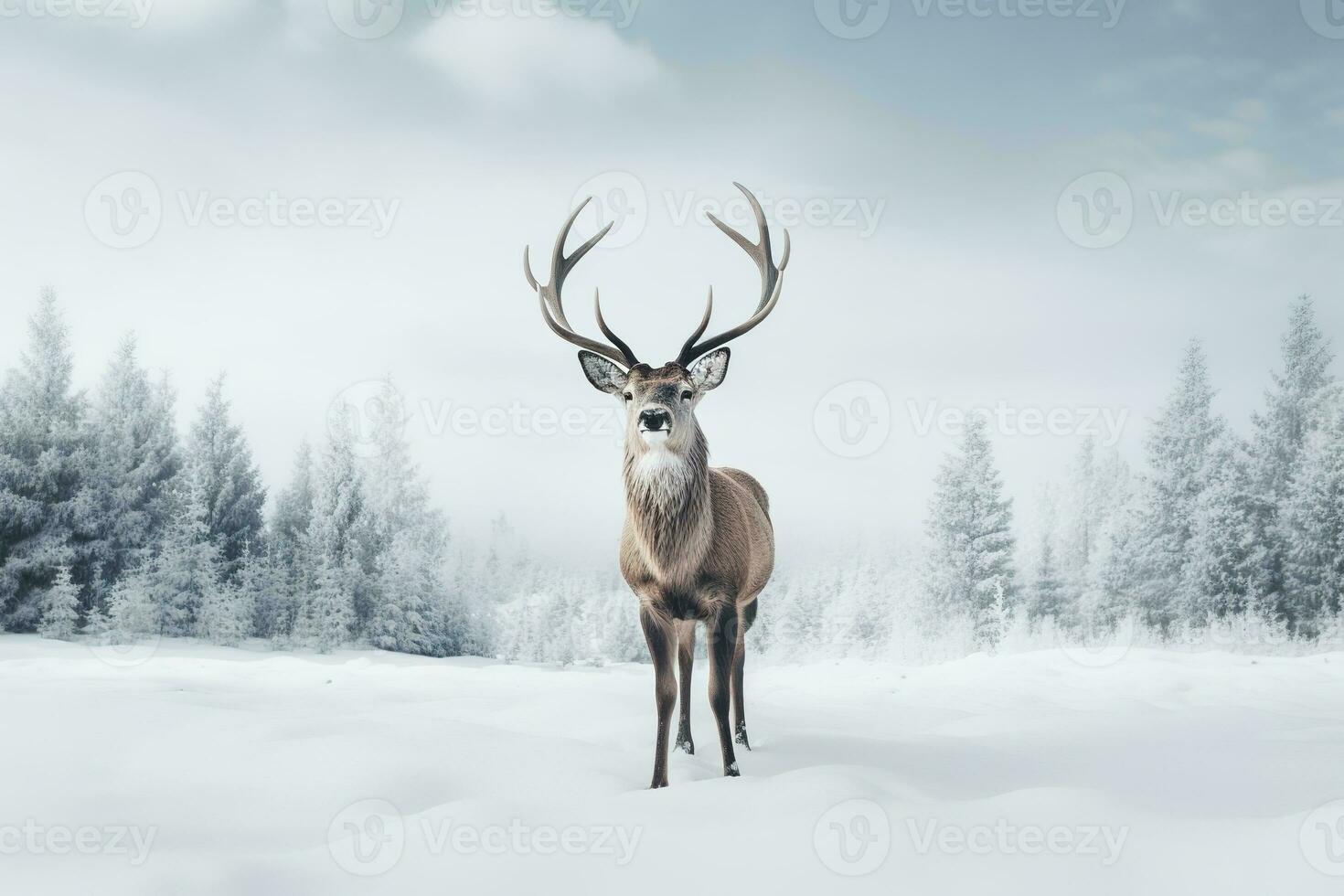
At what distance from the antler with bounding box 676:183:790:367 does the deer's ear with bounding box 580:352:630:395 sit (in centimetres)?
40

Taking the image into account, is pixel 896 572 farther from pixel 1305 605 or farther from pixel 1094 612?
pixel 1305 605

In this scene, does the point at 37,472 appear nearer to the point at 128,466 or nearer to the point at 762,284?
the point at 128,466

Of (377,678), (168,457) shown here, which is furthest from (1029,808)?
(168,457)

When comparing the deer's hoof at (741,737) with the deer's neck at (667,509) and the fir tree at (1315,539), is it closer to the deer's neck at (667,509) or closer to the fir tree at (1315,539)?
the deer's neck at (667,509)

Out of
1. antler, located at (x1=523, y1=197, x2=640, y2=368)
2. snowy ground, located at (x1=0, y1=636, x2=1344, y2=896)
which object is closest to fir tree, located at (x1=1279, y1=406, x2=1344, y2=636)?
snowy ground, located at (x1=0, y1=636, x2=1344, y2=896)

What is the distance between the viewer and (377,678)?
1066 cm

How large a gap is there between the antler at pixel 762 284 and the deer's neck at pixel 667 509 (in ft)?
2.08

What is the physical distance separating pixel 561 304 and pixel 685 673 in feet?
8.85

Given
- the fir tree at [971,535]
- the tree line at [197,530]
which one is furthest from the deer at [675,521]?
the fir tree at [971,535]

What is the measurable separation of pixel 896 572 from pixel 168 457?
19792mm

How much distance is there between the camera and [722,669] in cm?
560

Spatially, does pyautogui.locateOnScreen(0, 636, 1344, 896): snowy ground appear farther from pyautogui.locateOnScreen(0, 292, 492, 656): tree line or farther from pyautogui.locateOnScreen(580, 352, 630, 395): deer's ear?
pyautogui.locateOnScreen(0, 292, 492, 656): tree line

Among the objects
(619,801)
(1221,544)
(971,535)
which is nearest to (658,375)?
(619,801)

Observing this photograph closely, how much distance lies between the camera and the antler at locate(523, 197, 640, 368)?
577 cm
